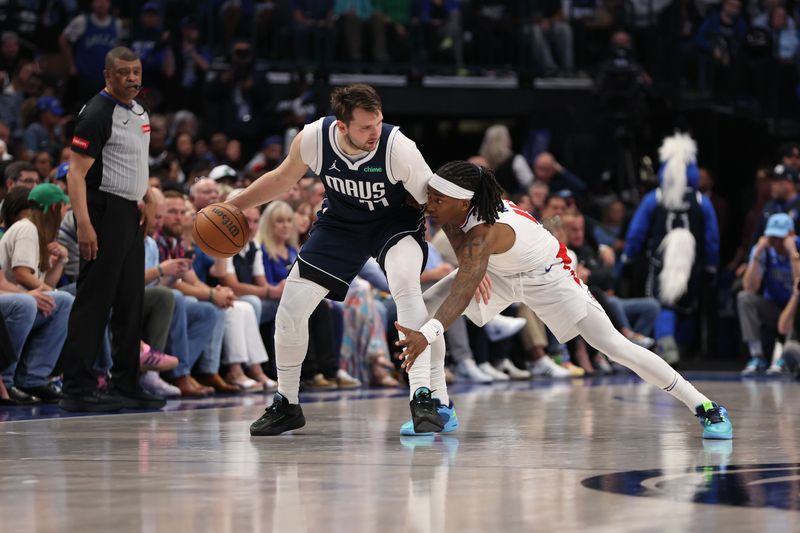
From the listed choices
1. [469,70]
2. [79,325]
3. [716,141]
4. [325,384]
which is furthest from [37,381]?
[716,141]

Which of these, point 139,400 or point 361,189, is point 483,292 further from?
point 139,400

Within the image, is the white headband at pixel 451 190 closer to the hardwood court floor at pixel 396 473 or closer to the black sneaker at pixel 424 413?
the black sneaker at pixel 424 413

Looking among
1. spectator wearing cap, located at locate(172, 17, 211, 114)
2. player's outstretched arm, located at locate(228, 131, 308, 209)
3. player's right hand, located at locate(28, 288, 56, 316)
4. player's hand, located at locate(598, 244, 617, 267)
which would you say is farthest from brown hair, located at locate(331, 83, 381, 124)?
spectator wearing cap, located at locate(172, 17, 211, 114)

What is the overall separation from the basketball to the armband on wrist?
3.55 feet

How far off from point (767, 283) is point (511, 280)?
6467 millimetres

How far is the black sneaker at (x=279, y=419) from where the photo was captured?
612 cm

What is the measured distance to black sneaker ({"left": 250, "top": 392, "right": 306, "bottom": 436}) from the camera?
6.12 metres

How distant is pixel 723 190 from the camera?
1744cm

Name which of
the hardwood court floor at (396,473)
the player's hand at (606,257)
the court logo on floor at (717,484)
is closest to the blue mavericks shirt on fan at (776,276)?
the player's hand at (606,257)

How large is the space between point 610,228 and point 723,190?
12.6 feet

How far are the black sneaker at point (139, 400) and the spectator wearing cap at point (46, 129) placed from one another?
3800 millimetres

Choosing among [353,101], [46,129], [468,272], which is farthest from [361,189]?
[46,129]

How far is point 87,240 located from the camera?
708cm

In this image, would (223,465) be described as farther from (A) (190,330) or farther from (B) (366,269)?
(B) (366,269)
